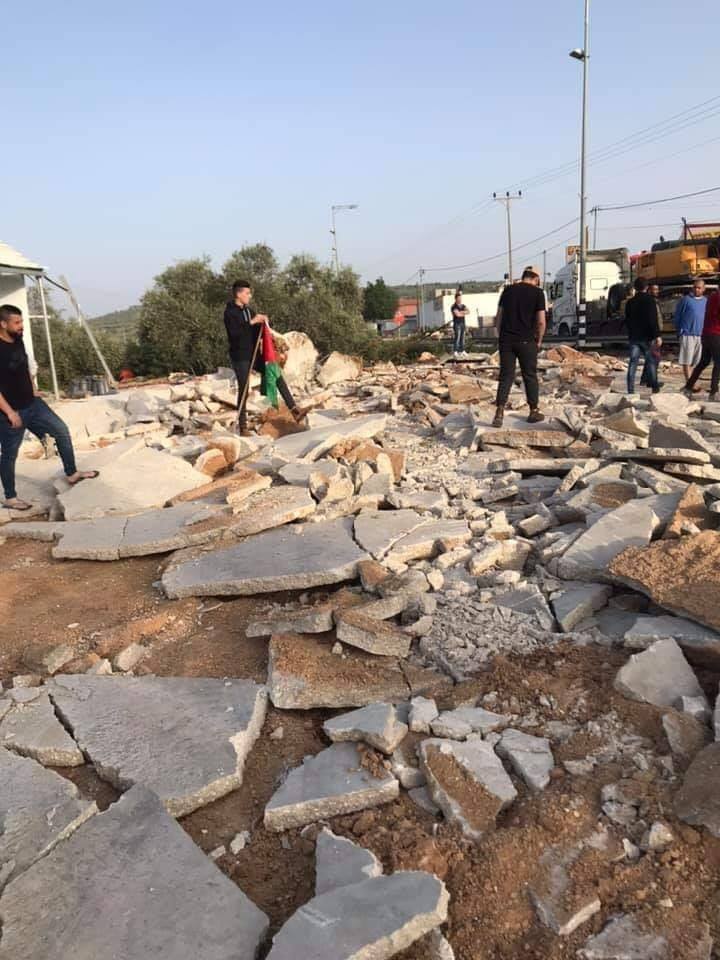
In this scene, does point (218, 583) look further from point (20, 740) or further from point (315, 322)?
point (315, 322)

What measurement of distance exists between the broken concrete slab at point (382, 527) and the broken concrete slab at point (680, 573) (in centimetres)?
137

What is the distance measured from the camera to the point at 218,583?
151 inches

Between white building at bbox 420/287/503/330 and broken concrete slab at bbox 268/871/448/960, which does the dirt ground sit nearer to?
broken concrete slab at bbox 268/871/448/960

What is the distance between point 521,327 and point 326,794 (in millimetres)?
5608

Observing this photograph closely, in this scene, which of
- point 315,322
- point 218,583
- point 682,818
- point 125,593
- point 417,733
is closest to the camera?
point 682,818

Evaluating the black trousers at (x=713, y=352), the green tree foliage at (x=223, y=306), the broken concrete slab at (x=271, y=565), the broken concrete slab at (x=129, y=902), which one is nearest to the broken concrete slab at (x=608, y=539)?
the broken concrete slab at (x=271, y=565)

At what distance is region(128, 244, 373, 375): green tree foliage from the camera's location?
60.1 ft

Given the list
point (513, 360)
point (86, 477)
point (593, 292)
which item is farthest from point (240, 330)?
point (593, 292)

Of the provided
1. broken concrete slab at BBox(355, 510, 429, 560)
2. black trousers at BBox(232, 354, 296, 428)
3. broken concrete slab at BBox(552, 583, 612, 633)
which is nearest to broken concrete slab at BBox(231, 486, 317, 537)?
broken concrete slab at BBox(355, 510, 429, 560)

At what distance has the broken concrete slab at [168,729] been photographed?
2361 millimetres

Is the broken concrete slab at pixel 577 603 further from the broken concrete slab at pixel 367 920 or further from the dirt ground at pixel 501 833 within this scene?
the broken concrete slab at pixel 367 920

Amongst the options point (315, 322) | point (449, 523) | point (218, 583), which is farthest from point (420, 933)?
point (315, 322)

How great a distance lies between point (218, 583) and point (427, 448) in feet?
11.9

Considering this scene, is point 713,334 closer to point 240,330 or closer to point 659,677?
point 240,330
